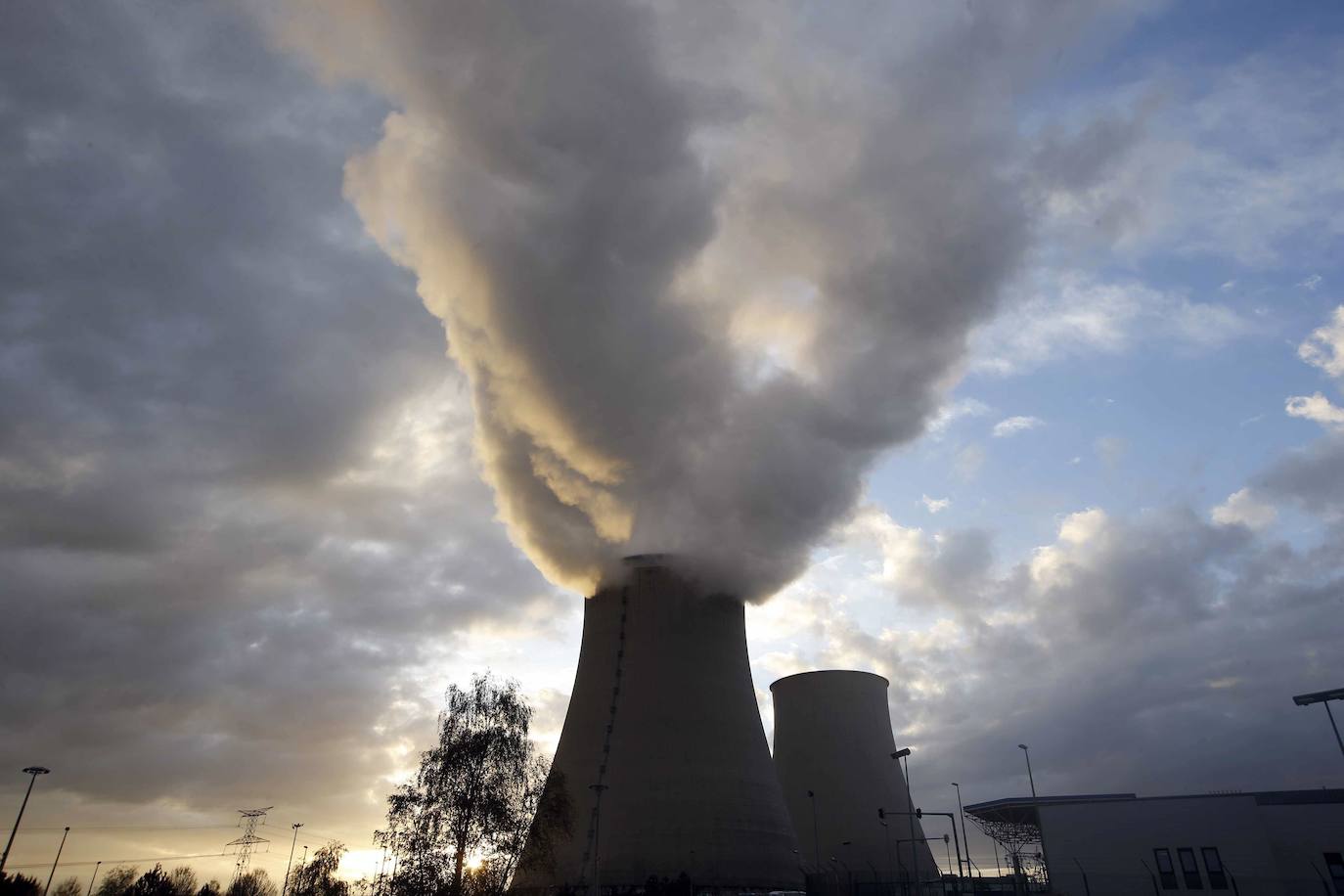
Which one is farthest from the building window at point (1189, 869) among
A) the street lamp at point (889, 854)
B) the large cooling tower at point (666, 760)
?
the large cooling tower at point (666, 760)

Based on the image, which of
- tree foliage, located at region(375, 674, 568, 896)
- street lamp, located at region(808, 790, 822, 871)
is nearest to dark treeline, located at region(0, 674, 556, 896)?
tree foliage, located at region(375, 674, 568, 896)

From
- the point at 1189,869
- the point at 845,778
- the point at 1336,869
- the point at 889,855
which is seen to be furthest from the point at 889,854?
the point at 1336,869

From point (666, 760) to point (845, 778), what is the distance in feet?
48.2

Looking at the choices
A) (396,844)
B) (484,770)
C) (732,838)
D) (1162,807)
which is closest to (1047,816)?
(1162,807)

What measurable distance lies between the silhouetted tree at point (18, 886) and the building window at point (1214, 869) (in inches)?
1577

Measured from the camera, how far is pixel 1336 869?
1025 inches

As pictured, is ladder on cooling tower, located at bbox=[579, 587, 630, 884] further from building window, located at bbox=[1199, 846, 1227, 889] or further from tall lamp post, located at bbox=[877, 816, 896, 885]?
building window, located at bbox=[1199, 846, 1227, 889]

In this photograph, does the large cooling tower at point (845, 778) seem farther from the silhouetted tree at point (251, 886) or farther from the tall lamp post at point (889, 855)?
the silhouetted tree at point (251, 886)

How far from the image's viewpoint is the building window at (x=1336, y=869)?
2586cm

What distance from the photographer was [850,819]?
36250 mm

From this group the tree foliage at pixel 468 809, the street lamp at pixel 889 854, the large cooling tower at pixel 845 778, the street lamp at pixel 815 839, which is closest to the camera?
the tree foliage at pixel 468 809

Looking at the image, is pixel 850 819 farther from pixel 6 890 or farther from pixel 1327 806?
pixel 6 890

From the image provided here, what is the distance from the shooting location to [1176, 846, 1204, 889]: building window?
2723cm

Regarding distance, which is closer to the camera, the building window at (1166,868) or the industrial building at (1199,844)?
the industrial building at (1199,844)
